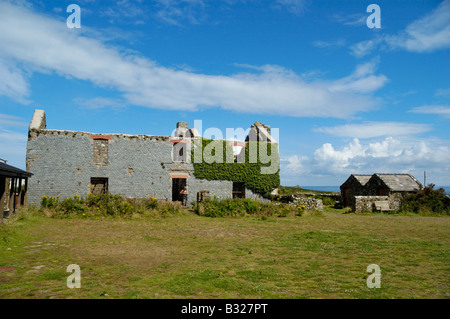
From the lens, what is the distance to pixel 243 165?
25297 millimetres

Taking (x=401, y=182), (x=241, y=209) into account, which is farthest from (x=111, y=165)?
(x=401, y=182)

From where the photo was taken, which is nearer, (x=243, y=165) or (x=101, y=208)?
(x=101, y=208)

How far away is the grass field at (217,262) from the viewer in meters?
5.51

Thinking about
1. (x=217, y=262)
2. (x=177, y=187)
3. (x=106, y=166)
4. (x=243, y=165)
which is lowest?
(x=217, y=262)

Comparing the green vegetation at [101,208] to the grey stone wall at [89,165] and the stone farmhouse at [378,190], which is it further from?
the stone farmhouse at [378,190]

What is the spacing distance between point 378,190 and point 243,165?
530 inches

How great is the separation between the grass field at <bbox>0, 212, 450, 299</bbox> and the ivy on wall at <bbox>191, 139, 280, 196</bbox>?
11.4 meters

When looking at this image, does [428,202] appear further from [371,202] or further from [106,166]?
[106,166]

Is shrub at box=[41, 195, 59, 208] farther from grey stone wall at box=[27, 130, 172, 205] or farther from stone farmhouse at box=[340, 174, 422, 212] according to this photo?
stone farmhouse at box=[340, 174, 422, 212]

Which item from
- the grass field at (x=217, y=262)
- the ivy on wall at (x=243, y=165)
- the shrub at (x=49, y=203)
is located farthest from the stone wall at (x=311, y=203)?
the shrub at (x=49, y=203)

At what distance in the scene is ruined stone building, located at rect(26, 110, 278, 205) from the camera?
67.8ft

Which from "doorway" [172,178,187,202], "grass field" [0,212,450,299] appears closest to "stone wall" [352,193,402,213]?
"grass field" [0,212,450,299]
